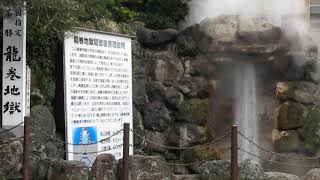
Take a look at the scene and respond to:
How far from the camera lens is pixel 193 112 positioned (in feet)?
35.6

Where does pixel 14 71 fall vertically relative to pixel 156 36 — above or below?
below

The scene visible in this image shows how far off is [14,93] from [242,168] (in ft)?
12.2

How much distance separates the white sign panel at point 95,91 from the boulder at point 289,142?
3323 mm

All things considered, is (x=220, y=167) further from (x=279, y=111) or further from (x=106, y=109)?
(x=279, y=111)

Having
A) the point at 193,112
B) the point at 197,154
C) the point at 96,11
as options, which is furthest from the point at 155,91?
the point at 96,11

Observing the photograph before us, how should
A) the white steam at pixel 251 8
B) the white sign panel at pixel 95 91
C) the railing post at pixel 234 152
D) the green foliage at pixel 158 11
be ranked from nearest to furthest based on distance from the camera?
the railing post at pixel 234 152 < the white sign panel at pixel 95 91 < the white steam at pixel 251 8 < the green foliage at pixel 158 11

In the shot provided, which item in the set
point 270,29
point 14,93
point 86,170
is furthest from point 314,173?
point 14,93

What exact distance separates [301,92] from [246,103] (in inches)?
53.2

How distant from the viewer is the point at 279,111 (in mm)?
10977

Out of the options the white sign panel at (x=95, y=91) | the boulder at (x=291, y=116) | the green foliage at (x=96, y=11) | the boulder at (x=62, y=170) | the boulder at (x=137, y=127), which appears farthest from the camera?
the boulder at (x=291, y=116)

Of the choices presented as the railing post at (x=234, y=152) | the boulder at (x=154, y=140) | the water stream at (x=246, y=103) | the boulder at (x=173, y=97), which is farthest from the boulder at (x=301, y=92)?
the railing post at (x=234, y=152)

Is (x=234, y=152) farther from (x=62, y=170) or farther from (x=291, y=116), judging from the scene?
(x=291, y=116)

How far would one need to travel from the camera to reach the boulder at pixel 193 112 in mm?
10844

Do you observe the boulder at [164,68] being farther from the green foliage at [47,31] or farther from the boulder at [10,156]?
the boulder at [10,156]
